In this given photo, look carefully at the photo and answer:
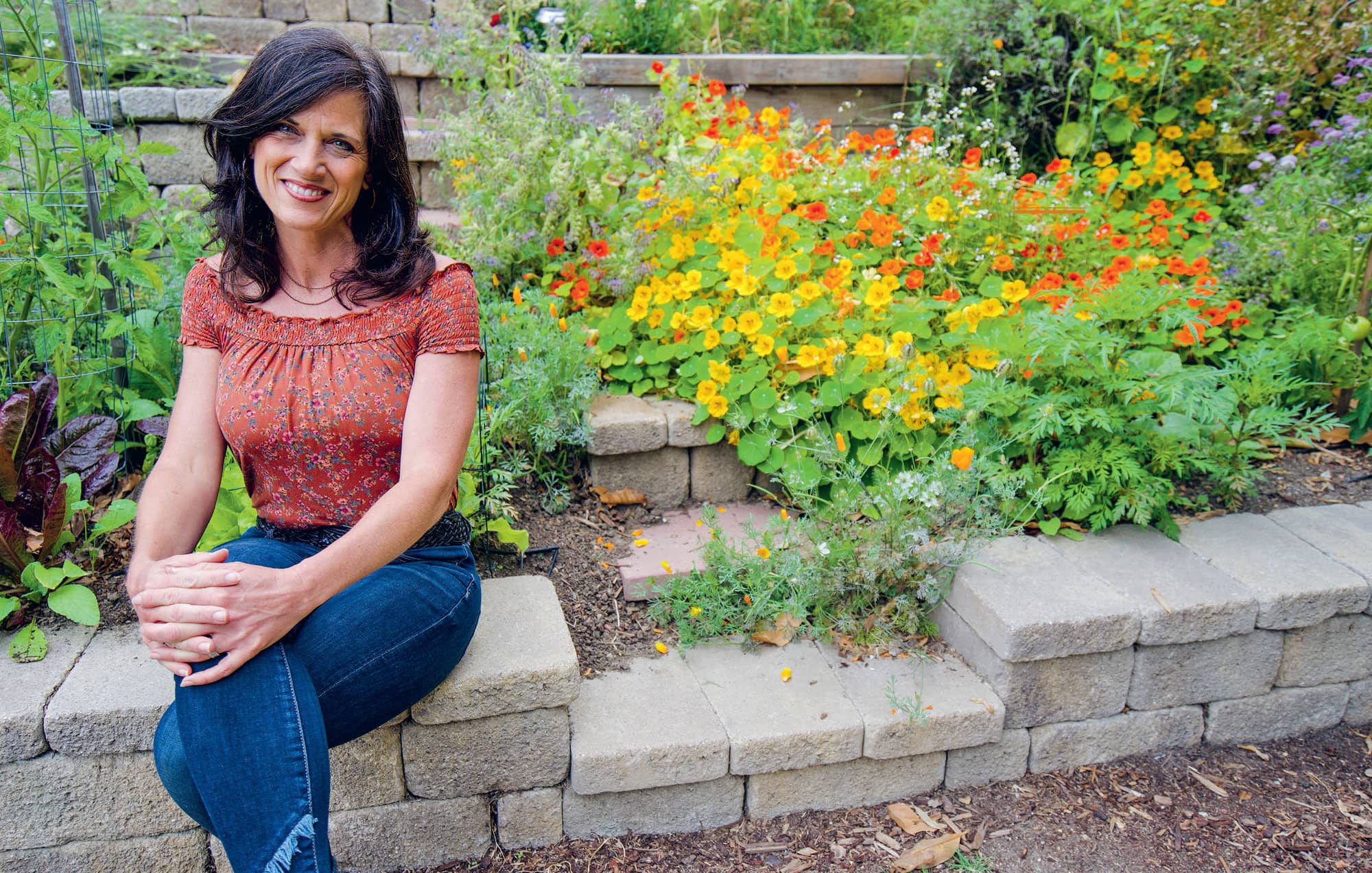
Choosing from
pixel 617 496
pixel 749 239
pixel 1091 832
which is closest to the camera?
pixel 1091 832

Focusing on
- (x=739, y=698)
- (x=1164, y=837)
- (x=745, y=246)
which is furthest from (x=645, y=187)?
(x=1164, y=837)

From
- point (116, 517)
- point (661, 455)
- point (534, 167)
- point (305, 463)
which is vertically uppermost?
point (534, 167)

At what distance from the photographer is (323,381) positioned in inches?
64.4

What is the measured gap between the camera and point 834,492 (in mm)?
2262

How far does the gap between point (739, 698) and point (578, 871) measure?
0.45 m

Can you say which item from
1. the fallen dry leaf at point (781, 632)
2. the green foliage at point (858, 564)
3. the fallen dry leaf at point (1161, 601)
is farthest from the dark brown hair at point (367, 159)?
the fallen dry leaf at point (1161, 601)

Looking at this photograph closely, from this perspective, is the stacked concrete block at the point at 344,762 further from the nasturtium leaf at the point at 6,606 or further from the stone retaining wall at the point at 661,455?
the stone retaining wall at the point at 661,455

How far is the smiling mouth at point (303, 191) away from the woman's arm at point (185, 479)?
340 mm

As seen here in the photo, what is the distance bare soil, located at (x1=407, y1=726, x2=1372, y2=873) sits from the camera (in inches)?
73.8

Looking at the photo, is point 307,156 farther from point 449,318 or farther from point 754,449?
point 754,449

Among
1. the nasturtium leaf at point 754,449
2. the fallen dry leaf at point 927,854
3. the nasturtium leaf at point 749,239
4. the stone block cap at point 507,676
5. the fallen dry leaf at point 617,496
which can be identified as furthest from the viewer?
the nasturtium leaf at point 749,239

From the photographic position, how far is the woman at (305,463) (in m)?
1.42

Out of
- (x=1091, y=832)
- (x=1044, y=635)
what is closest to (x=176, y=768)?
(x=1044, y=635)

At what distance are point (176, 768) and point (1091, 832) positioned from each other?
5.59 ft
